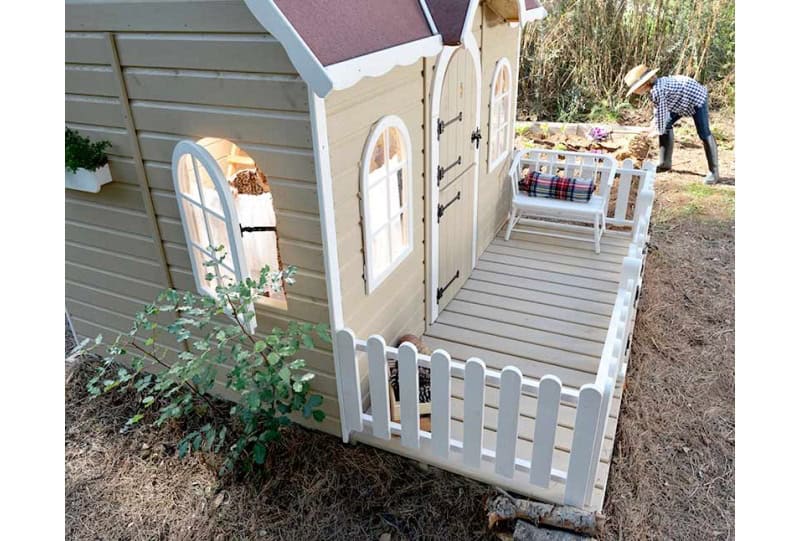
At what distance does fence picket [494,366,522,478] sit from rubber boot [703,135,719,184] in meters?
6.89

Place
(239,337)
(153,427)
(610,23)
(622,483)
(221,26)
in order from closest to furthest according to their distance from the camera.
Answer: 1. (221,26)
2. (622,483)
3. (239,337)
4. (153,427)
5. (610,23)

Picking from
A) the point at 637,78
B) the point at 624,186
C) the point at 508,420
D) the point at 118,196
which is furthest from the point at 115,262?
the point at 637,78

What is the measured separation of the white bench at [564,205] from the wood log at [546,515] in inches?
134

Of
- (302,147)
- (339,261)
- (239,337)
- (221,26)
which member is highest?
(221,26)

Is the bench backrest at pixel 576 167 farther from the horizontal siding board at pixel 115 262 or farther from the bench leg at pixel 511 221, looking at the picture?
the horizontal siding board at pixel 115 262

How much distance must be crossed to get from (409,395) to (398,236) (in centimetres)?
120

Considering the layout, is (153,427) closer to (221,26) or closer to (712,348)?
(221,26)

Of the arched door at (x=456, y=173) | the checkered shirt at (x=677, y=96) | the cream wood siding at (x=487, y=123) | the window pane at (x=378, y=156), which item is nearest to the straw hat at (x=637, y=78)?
the checkered shirt at (x=677, y=96)

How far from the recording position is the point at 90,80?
314cm

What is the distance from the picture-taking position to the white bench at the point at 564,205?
5629 mm

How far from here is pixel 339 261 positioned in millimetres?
3006

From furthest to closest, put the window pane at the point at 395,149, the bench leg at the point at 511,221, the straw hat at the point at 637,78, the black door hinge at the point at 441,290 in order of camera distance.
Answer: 1. the straw hat at the point at 637,78
2. the bench leg at the point at 511,221
3. the black door hinge at the point at 441,290
4. the window pane at the point at 395,149

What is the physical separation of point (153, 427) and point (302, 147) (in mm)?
2404

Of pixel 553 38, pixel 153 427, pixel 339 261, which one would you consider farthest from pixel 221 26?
pixel 553 38
